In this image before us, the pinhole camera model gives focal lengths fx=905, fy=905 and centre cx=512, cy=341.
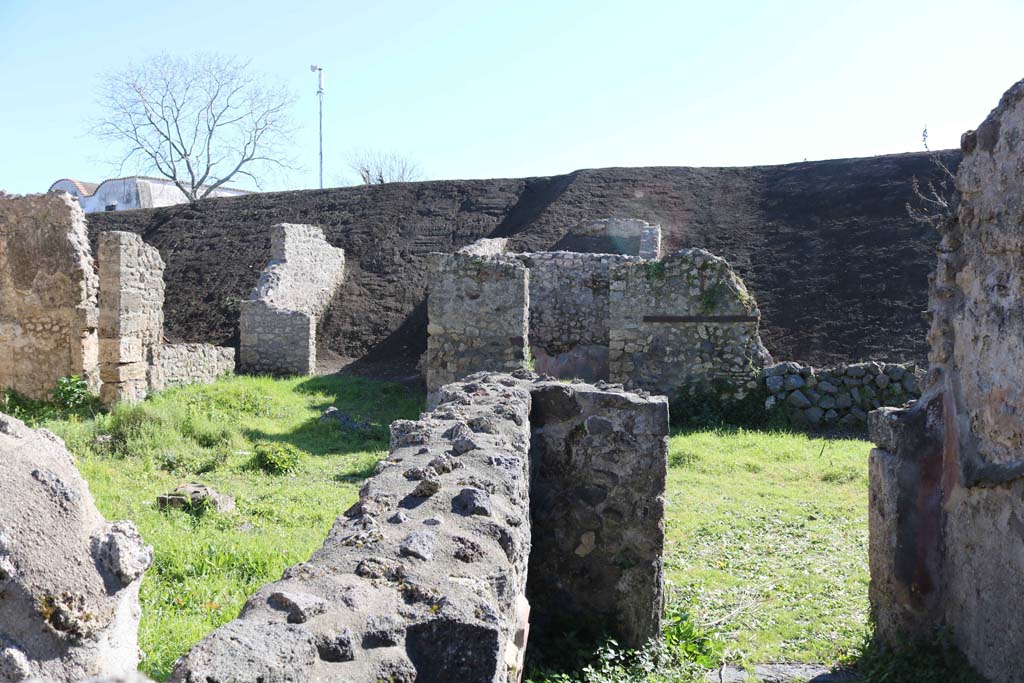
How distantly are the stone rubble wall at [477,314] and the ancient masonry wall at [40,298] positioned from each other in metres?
5.14

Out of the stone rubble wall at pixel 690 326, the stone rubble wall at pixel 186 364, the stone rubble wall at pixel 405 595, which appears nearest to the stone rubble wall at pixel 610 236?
the stone rubble wall at pixel 690 326

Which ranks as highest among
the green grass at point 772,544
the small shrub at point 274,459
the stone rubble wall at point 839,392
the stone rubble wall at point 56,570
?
the stone rubble wall at point 56,570

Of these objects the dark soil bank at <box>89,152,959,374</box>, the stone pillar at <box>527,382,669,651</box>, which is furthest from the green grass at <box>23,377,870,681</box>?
the dark soil bank at <box>89,152,959,374</box>

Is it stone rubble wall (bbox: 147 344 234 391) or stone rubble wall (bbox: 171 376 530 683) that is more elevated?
stone rubble wall (bbox: 171 376 530 683)

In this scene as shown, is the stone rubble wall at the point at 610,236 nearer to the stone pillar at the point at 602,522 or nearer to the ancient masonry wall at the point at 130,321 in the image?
the ancient masonry wall at the point at 130,321

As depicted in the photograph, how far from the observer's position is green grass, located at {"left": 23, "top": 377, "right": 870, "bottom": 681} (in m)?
5.50

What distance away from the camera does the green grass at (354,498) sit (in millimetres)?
5496

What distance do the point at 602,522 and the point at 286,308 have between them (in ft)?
47.1

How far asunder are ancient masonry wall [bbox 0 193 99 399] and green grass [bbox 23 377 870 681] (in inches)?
46.3

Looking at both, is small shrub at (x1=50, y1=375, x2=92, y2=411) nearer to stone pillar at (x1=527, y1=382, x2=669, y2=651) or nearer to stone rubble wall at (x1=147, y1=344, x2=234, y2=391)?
stone rubble wall at (x1=147, y1=344, x2=234, y2=391)

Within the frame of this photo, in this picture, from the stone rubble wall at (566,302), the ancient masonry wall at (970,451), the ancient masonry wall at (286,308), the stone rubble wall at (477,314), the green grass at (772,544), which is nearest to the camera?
the ancient masonry wall at (970,451)

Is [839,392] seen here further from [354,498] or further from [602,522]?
[602,522]

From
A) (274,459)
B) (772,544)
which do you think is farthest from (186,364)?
(772,544)

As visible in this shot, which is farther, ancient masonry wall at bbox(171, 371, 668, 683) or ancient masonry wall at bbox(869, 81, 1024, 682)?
ancient masonry wall at bbox(869, 81, 1024, 682)
